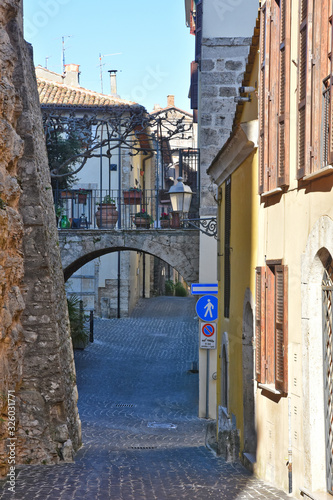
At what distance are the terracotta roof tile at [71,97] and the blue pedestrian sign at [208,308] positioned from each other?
12.7 metres

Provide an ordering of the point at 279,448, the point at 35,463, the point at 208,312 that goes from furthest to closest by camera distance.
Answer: the point at 208,312 < the point at 35,463 < the point at 279,448

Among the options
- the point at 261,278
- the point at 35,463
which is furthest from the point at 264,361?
the point at 35,463

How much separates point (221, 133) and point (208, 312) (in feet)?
15.9

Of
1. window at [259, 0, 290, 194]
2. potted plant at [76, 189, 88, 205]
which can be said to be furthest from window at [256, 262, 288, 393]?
potted plant at [76, 189, 88, 205]

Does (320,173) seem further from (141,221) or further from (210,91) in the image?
(141,221)

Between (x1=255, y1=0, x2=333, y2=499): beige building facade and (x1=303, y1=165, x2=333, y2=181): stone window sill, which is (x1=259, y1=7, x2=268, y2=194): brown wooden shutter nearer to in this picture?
(x1=255, y1=0, x2=333, y2=499): beige building facade

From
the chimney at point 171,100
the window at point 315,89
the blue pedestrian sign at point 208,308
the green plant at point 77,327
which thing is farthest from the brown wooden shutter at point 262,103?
the chimney at point 171,100

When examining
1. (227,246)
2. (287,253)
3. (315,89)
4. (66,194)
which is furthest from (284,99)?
(66,194)

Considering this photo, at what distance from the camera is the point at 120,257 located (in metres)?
27.7

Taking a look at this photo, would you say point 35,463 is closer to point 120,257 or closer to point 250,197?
point 250,197

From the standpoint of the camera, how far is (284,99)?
6.78 m

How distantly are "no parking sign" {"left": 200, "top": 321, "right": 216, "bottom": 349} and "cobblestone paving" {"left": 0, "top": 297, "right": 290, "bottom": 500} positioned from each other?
56.1 inches

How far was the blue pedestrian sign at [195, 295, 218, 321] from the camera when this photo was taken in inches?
540

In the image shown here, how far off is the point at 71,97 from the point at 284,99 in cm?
2063
